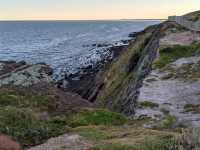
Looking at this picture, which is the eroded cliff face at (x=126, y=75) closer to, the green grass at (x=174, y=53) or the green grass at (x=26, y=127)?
the green grass at (x=174, y=53)

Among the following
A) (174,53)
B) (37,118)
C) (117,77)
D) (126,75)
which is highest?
(37,118)

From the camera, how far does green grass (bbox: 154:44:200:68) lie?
85.2ft

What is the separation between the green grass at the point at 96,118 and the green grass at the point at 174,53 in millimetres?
11539

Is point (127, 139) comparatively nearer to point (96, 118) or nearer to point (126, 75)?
point (96, 118)

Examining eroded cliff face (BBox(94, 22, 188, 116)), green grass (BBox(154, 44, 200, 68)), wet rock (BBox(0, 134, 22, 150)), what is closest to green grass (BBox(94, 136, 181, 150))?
wet rock (BBox(0, 134, 22, 150))

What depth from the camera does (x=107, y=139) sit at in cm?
954

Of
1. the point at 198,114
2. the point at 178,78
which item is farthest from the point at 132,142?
the point at 178,78

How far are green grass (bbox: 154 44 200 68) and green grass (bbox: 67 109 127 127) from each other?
454 inches

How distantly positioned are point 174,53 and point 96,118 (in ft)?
52.6

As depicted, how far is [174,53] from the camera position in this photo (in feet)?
93.8

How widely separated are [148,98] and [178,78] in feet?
13.6

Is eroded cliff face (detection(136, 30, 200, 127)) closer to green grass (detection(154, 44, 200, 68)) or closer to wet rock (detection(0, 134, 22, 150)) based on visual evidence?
green grass (detection(154, 44, 200, 68))

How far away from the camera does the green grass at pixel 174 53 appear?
26.0 meters

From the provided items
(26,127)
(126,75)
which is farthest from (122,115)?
(126,75)
